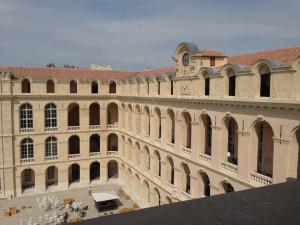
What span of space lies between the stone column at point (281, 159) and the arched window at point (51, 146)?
33.9 metres

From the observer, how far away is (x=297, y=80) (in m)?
15.5

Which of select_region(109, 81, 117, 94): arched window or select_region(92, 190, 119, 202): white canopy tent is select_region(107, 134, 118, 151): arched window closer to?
select_region(109, 81, 117, 94): arched window

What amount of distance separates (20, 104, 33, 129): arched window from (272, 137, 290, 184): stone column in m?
34.6

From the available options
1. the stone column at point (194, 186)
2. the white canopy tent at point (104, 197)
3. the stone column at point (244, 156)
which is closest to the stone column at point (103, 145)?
the white canopy tent at point (104, 197)

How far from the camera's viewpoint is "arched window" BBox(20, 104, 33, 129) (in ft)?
131

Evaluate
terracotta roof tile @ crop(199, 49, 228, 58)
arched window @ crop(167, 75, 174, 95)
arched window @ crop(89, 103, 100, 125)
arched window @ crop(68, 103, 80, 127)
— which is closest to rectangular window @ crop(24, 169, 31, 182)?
arched window @ crop(68, 103, 80, 127)

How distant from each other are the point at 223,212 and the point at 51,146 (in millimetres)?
41734

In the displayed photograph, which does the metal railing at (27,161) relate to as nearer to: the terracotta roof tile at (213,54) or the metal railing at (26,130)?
the metal railing at (26,130)

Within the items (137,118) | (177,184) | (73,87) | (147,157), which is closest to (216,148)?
(177,184)

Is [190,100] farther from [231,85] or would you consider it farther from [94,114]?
[94,114]

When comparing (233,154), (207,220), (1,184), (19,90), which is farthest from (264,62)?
(1,184)

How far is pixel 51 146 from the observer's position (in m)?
42.1

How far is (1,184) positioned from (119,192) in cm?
1702

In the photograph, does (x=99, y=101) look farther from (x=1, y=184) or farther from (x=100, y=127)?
(x=1, y=184)
